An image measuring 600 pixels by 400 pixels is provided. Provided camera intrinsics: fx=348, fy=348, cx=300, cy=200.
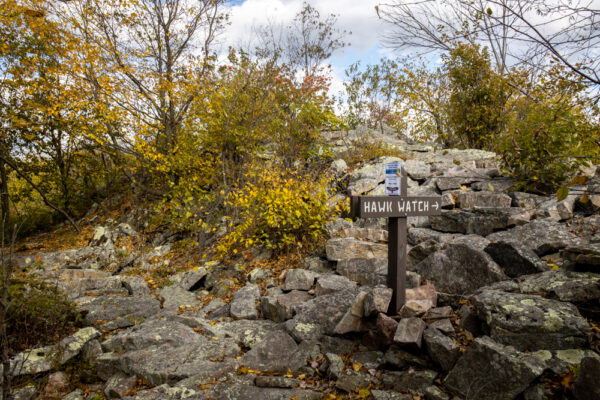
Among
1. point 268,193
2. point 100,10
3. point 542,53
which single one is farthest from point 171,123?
point 542,53

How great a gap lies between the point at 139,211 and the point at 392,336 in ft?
30.8

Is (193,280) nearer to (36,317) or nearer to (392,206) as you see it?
(36,317)

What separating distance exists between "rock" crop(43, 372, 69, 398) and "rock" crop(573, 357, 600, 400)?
168 inches

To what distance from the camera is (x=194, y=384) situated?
124 inches

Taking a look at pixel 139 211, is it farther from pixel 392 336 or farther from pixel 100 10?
pixel 392 336

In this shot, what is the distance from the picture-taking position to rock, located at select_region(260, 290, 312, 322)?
14.3 feet

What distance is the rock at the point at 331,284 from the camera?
4.69 metres

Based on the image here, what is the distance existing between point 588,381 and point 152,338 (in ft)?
12.4

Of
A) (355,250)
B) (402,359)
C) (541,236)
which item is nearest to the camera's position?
(402,359)

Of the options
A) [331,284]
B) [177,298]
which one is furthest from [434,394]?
[177,298]

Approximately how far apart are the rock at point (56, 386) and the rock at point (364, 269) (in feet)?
11.7

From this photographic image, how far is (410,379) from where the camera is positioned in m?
2.90

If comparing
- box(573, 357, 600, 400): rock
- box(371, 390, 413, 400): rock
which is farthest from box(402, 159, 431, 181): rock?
box(573, 357, 600, 400): rock

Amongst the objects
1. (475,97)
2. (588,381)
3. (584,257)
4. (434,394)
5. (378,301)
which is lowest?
(434,394)
